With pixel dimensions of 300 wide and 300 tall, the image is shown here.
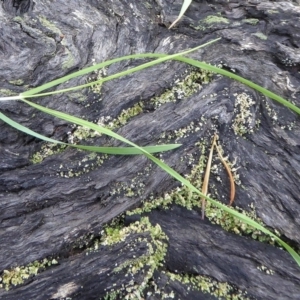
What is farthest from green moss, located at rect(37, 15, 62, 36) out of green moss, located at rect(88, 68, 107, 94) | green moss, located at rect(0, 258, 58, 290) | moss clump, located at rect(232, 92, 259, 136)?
green moss, located at rect(0, 258, 58, 290)

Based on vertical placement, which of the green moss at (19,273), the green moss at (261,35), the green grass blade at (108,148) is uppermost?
the green moss at (261,35)

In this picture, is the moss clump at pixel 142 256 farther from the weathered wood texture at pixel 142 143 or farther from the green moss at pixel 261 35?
the green moss at pixel 261 35

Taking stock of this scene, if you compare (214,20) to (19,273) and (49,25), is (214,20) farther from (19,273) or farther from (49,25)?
(19,273)

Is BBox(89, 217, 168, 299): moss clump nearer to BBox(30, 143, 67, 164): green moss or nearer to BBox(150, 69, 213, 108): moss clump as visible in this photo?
BBox(30, 143, 67, 164): green moss

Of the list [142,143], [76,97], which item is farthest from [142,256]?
[76,97]

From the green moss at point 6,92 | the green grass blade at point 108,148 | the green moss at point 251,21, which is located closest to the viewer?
the green grass blade at point 108,148

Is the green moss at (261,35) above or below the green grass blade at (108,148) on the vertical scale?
above

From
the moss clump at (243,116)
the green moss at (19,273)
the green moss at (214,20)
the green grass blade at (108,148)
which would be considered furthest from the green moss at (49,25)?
the green moss at (19,273)

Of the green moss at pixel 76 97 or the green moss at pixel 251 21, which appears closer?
the green moss at pixel 76 97
